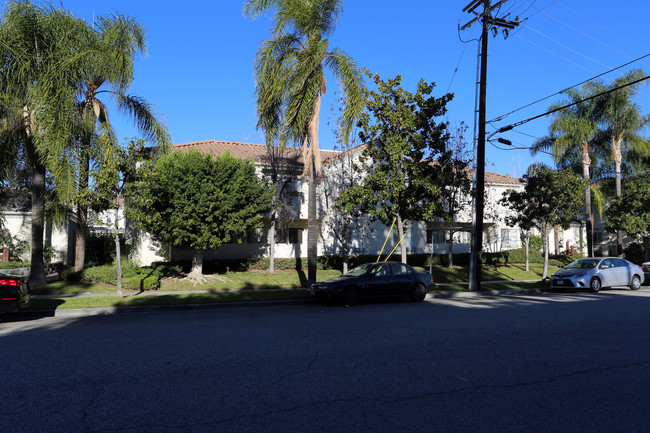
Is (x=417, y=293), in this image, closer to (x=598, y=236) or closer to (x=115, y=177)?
(x=115, y=177)

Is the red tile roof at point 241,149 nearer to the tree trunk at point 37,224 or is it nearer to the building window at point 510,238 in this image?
the tree trunk at point 37,224

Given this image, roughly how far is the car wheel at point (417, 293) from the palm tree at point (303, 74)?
362 cm

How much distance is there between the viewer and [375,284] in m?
13.8

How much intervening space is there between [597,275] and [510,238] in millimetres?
17154

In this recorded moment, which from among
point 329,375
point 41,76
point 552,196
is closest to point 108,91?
point 41,76

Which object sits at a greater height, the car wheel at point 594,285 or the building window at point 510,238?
the building window at point 510,238

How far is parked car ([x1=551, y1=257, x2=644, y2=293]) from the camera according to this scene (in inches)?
692

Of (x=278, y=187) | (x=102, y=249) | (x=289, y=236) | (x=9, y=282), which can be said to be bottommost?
(x=9, y=282)

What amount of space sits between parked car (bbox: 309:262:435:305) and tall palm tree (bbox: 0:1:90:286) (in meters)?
9.32

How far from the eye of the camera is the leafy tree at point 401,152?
1730cm

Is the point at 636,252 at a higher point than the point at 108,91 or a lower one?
lower

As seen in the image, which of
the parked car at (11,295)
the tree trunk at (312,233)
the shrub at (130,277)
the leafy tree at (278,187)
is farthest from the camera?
the leafy tree at (278,187)

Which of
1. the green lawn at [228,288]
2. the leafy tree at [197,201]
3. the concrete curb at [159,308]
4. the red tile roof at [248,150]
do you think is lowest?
the concrete curb at [159,308]

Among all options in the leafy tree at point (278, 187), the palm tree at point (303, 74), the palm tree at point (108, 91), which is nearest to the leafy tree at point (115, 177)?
the palm tree at point (108, 91)
